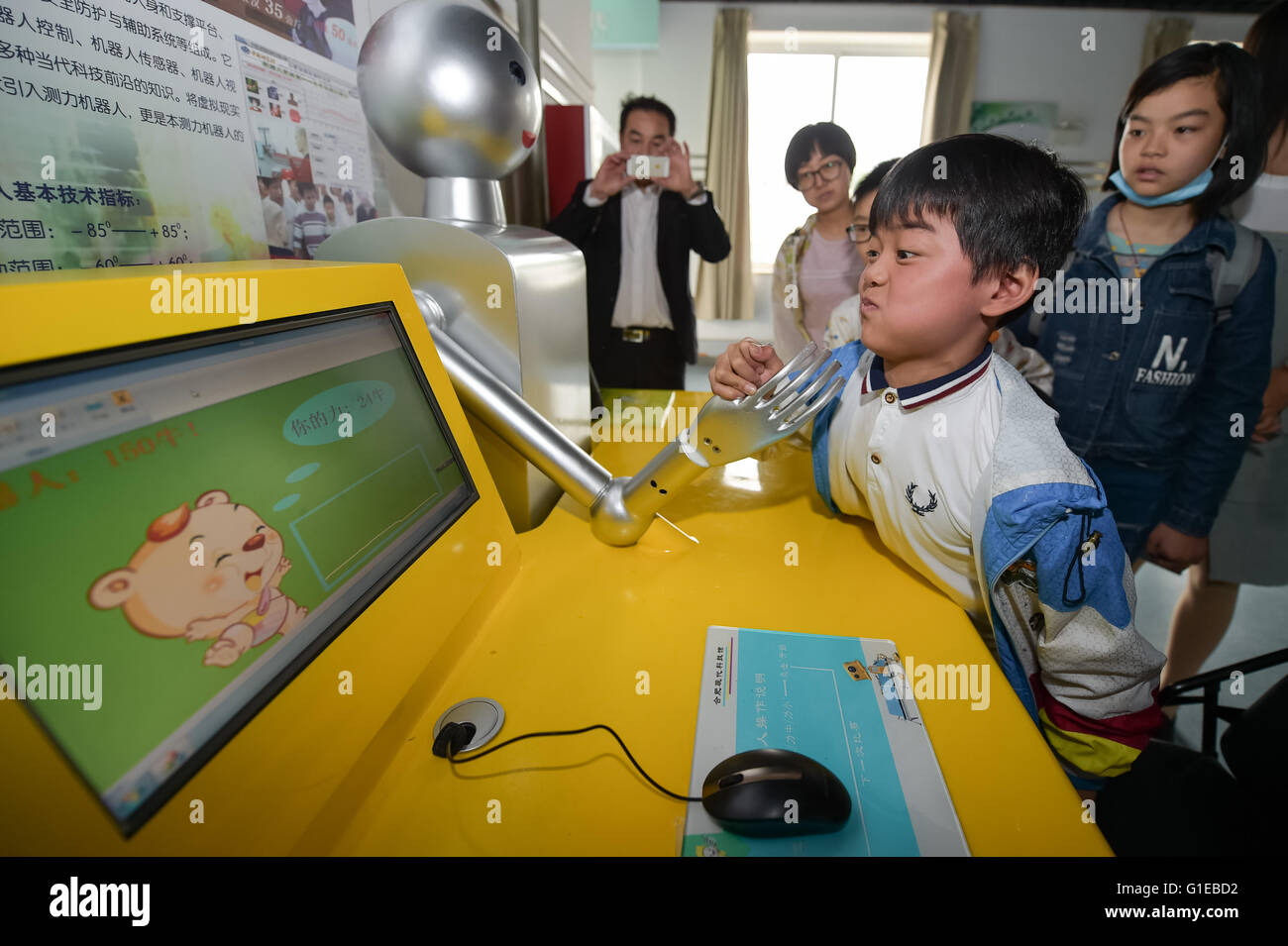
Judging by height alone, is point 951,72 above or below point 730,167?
above

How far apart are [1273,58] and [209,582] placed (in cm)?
156

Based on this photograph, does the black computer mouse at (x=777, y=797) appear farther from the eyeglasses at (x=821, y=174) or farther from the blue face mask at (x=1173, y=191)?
the eyeglasses at (x=821, y=174)

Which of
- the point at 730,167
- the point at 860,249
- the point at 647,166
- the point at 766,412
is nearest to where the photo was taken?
the point at 766,412

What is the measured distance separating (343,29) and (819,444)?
819 millimetres

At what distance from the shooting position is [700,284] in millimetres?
4137

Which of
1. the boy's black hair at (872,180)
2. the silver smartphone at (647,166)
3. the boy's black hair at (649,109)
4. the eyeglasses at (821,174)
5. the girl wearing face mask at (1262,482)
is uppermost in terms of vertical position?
the boy's black hair at (649,109)

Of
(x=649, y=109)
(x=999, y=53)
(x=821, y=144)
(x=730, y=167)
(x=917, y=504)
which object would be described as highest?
(x=999, y=53)

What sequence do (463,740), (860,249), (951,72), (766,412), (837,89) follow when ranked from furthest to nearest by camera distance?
(837,89), (951,72), (860,249), (766,412), (463,740)

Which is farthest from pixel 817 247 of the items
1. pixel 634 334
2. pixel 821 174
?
pixel 634 334

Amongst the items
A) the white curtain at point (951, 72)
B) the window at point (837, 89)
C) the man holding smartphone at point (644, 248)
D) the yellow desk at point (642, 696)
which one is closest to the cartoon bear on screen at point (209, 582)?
the yellow desk at point (642, 696)

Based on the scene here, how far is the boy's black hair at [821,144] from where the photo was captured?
139 centimetres

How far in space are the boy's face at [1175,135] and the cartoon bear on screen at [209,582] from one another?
1.19m

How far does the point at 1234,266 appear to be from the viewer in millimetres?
878

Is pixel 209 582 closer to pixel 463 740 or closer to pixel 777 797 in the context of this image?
pixel 463 740
